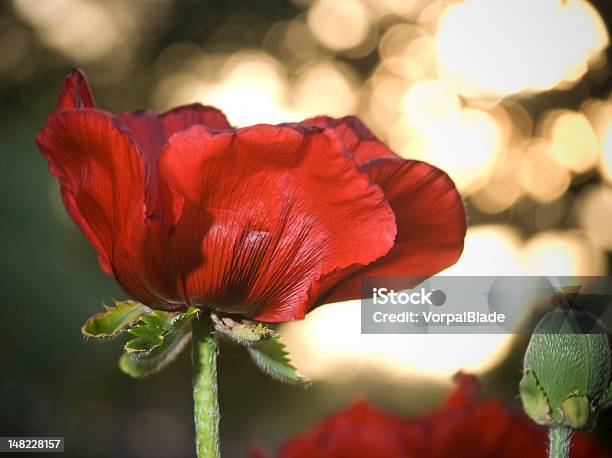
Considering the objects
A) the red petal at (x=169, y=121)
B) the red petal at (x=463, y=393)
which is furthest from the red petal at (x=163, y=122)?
the red petal at (x=463, y=393)

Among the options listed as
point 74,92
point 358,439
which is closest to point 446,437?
point 358,439

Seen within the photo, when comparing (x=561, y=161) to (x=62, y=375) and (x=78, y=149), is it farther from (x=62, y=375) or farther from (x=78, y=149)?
(x=78, y=149)

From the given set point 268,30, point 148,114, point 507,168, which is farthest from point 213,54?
point 148,114

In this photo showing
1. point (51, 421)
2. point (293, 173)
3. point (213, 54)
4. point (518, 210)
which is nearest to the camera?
point (293, 173)

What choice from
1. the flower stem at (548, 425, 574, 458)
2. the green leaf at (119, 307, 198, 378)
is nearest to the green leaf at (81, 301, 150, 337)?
the green leaf at (119, 307, 198, 378)

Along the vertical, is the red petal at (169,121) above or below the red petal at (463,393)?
above

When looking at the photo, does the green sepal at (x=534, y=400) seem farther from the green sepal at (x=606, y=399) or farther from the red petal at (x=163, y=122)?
the red petal at (x=163, y=122)
